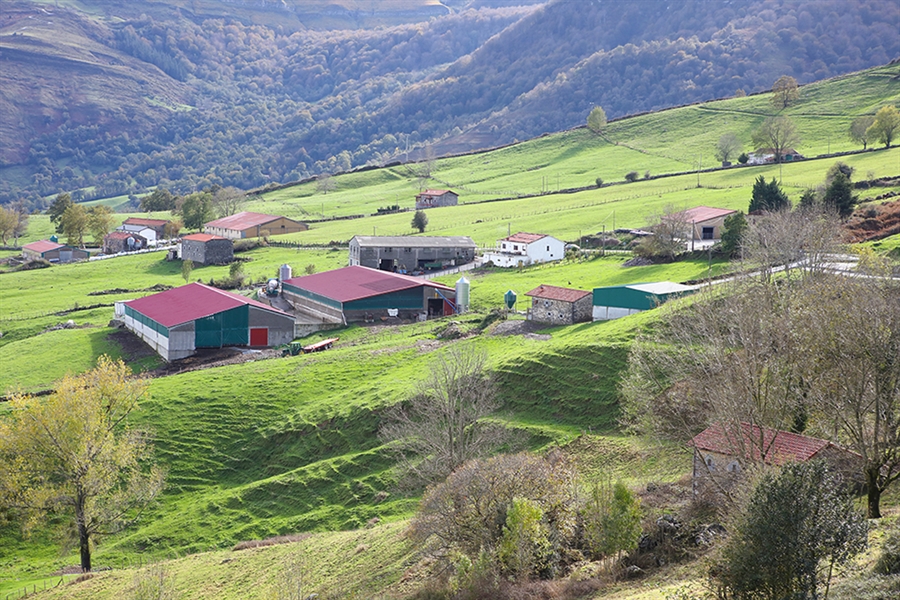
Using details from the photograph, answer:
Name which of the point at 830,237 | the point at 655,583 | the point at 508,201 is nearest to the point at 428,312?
the point at 830,237

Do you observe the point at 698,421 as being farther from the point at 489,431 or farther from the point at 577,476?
the point at 489,431

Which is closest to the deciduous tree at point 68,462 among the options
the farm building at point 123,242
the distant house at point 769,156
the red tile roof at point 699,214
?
the red tile roof at point 699,214

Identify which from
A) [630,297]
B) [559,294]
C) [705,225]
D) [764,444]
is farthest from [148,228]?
[764,444]

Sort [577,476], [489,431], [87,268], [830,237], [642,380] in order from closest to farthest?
[577,476], [642,380], [489,431], [830,237], [87,268]

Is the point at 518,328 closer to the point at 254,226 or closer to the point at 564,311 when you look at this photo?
the point at 564,311

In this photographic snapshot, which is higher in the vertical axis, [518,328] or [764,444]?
[764,444]

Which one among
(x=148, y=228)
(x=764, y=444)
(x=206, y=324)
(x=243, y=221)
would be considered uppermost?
(x=243, y=221)
